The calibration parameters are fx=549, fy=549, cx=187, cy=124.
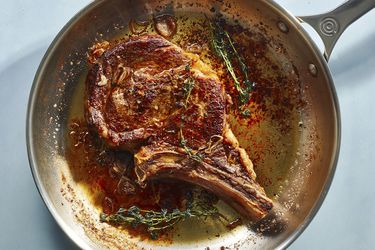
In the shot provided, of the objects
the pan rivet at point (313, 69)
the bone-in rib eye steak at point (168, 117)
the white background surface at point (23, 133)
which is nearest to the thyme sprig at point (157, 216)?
the bone-in rib eye steak at point (168, 117)

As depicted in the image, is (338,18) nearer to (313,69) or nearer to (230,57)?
(313,69)

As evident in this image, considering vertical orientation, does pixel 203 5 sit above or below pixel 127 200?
above

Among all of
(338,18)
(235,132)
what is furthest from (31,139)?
(338,18)

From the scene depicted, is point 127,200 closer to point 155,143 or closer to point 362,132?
point 155,143

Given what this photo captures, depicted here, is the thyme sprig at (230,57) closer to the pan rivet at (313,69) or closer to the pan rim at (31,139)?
the pan rivet at (313,69)

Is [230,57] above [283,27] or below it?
below

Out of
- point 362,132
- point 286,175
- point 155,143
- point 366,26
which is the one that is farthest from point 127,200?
point 366,26
